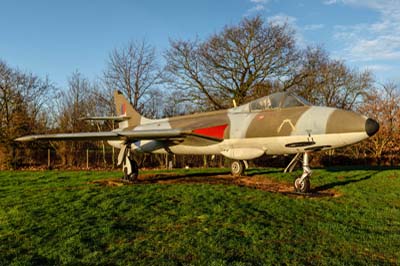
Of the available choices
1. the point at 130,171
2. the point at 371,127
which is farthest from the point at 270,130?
the point at 130,171

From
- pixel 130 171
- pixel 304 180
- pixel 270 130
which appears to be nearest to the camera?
pixel 304 180

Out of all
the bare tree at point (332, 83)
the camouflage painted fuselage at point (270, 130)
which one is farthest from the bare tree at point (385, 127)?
the camouflage painted fuselage at point (270, 130)

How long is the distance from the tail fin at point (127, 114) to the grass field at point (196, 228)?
750 cm

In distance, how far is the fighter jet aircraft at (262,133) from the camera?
26.4 ft

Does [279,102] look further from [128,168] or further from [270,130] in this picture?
[128,168]

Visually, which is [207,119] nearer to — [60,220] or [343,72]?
[60,220]

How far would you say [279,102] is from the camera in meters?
9.66

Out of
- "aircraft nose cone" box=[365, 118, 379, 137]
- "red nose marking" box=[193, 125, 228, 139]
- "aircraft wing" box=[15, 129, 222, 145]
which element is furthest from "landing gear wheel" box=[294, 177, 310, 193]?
"aircraft wing" box=[15, 129, 222, 145]

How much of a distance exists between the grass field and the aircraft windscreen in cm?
286

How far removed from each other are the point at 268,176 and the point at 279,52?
16.2 metres

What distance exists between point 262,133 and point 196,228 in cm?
496

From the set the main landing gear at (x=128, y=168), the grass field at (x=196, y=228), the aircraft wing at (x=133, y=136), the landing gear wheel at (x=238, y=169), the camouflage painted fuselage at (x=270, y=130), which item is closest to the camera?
the grass field at (x=196, y=228)

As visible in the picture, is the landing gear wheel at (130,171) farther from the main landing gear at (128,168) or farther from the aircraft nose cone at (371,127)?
the aircraft nose cone at (371,127)

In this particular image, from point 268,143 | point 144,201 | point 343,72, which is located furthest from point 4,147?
point 343,72
